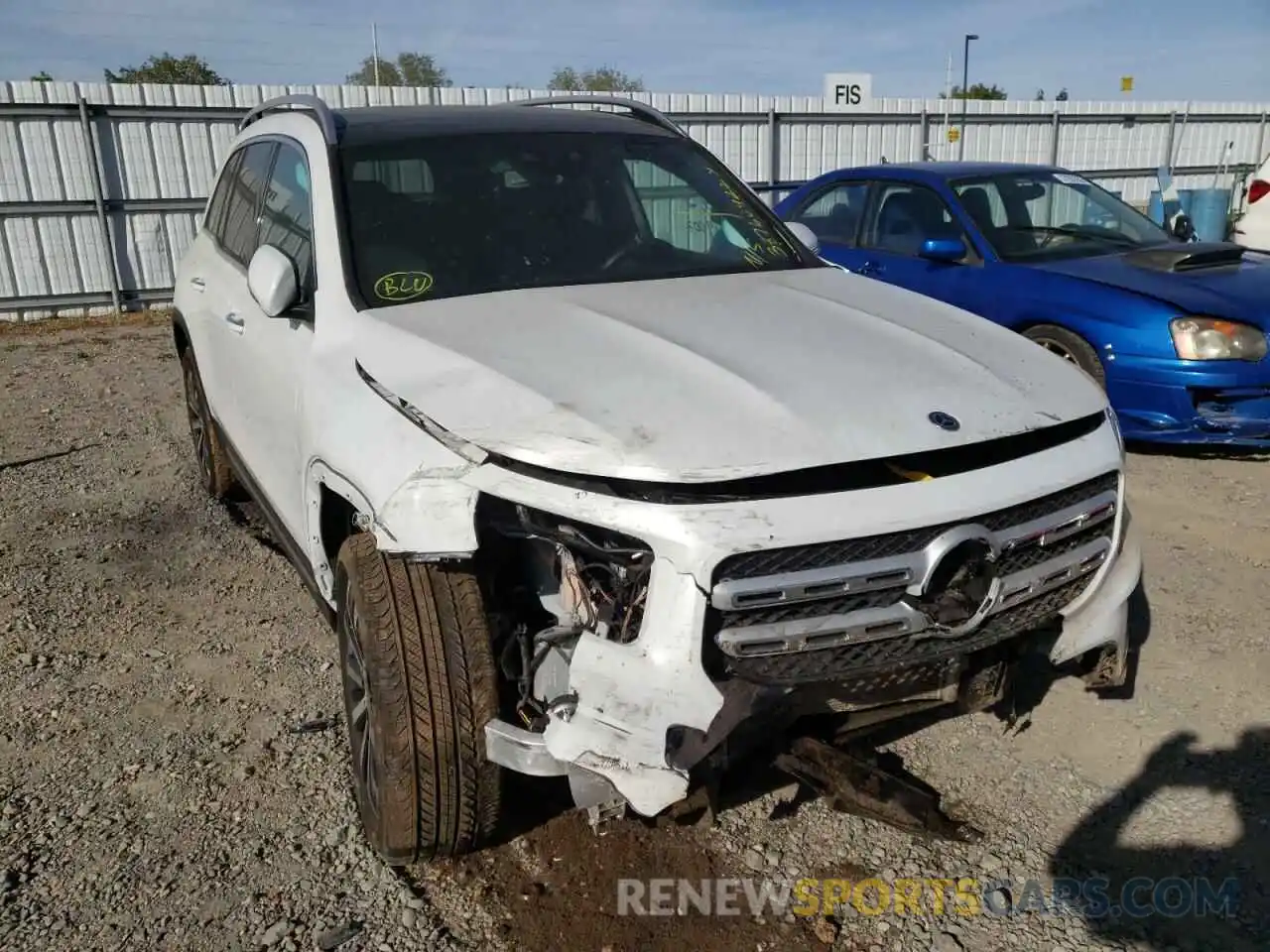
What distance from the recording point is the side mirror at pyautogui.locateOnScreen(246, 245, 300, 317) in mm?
3020

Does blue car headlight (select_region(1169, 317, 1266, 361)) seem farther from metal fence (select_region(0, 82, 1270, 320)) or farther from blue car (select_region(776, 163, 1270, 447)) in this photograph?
metal fence (select_region(0, 82, 1270, 320))

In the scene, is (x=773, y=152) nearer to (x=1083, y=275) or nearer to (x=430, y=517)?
(x=1083, y=275)

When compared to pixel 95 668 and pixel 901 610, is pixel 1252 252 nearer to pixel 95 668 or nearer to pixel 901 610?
pixel 901 610

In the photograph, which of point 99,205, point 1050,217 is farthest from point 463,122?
point 99,205

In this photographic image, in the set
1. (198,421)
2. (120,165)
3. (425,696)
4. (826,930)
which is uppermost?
(120,165)

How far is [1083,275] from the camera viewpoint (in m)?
5.86

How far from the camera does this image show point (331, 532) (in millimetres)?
2947

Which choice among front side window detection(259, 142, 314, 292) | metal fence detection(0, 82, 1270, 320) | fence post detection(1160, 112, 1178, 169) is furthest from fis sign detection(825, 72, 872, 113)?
front side window detection(259, 142, 314, 292)

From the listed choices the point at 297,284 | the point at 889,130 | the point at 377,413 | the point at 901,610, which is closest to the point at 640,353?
the point at 377,413

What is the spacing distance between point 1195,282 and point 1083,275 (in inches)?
22.3

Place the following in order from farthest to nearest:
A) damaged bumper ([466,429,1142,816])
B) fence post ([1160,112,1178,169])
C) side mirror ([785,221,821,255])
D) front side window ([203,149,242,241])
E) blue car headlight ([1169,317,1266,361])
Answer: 1. fence post ([1160,112,1178,169])
2. blue car headlight ([1169,317,1266,361])
3. front side window ([203,149,242,241])
4. side mirror ([785,221,821,255])
5. damaged bumper ([466,429,1142,816])

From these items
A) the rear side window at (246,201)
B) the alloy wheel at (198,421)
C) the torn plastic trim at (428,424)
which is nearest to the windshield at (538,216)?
the torn plastic trim at (428,424)

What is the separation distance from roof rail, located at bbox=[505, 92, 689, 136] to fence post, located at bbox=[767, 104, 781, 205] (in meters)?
10.5

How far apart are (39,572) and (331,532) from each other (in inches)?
91.9
